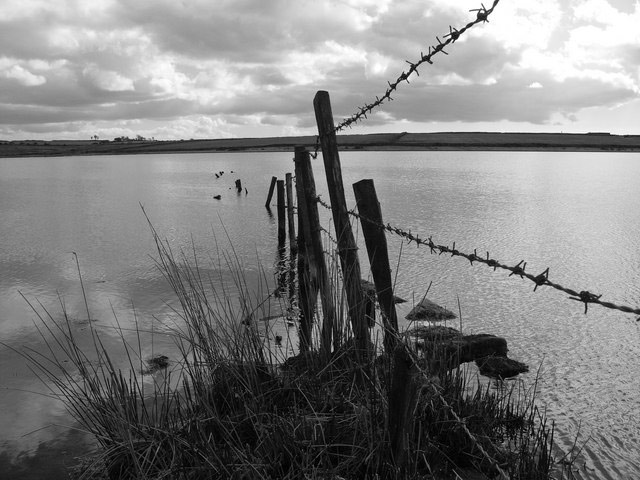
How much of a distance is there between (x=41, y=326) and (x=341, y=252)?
19.8 feet

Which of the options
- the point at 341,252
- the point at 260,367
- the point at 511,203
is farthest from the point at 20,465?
the point at 511,203

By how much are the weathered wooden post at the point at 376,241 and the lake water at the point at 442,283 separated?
6.95ft

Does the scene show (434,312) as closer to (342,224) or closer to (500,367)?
(500,367)

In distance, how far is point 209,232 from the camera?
61.9 feet

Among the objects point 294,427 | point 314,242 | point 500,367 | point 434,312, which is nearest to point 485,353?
point 500,367

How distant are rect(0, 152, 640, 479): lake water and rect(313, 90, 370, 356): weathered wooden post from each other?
174 cm

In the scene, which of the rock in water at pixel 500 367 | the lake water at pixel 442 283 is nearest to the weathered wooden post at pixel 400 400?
the lake water at pixel 442 283

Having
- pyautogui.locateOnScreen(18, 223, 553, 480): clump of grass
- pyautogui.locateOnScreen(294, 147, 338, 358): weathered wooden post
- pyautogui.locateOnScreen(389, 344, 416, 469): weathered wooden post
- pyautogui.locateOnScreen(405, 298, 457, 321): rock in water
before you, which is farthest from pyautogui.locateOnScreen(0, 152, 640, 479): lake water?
pyautogui.locateOnScreen(389, 344, 416, 469): weathered wooden post

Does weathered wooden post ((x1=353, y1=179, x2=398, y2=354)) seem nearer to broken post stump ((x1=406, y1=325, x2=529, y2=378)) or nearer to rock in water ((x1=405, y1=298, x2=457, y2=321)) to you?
broken post stump ((x1=406, y1=325, x2=529, y2=378))

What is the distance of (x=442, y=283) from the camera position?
11070 millimetres

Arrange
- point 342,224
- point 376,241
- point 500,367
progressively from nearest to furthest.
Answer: point 376,241, point 342,224, point 500,367

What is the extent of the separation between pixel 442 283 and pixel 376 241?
7214 millimetres

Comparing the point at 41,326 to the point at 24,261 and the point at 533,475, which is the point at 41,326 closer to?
the point at 24,261

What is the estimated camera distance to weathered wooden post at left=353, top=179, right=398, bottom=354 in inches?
160
